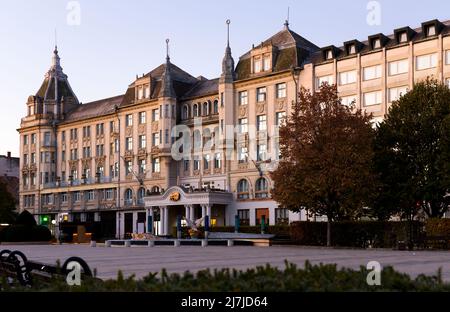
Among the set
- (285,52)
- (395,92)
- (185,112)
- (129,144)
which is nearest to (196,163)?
(185,112)

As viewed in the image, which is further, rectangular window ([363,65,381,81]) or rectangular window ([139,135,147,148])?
rectangular window ([139,135,147,148])

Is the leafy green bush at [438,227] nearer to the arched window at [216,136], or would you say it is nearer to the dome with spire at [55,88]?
the arched window at [216,136]

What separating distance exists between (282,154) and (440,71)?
19.7 metres

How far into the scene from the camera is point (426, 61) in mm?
59875

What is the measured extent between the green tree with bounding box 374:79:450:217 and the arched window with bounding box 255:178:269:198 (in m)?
24.8

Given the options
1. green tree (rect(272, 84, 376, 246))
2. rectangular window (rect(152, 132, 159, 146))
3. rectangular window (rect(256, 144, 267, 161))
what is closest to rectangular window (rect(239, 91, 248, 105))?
rectangular window (rect(256, 144, 267, 161))

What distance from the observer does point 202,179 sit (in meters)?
78.2

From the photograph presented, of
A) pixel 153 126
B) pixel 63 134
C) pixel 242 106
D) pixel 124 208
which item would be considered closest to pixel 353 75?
pixel 242 106

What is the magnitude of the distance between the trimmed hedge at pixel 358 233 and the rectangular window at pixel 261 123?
23231 mm

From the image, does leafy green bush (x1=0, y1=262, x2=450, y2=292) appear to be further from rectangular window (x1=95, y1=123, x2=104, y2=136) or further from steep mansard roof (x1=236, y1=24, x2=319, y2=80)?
rectangular window (x1=95, y1=123, x2=104, y2=136)

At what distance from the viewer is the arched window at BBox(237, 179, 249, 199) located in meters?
73.0

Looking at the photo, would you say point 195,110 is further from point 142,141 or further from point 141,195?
point 141,195

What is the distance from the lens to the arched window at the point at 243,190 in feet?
240

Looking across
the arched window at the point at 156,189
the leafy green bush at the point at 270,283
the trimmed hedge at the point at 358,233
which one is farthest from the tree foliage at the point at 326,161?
the arched window at the point at 156,189
